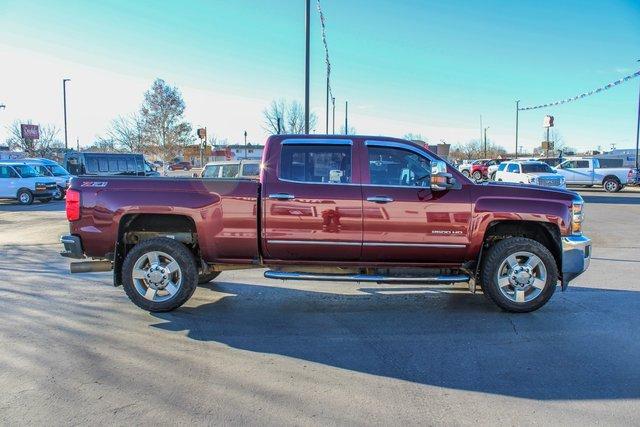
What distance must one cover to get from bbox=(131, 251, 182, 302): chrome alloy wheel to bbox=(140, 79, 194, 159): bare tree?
167 feet

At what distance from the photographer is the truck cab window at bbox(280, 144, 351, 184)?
220 inches

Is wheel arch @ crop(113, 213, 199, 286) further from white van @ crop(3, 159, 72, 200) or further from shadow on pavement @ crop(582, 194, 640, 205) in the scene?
shadow on pavement @ crop(582, 194, 640, 205)

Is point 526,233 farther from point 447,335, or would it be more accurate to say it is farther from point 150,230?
point 150,230

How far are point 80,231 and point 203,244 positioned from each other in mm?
1468

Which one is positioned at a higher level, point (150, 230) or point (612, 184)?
point (612, 184)

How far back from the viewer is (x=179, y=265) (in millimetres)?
5578

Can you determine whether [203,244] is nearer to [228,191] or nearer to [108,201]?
[228,191]

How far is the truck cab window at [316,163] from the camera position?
18.4ft

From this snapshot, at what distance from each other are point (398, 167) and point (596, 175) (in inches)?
1098

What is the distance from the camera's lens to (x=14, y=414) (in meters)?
3.36

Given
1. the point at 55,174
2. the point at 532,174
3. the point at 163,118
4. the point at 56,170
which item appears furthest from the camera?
the point at 163,118

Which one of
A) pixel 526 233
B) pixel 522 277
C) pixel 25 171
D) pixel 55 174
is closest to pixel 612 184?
pixel 526 233

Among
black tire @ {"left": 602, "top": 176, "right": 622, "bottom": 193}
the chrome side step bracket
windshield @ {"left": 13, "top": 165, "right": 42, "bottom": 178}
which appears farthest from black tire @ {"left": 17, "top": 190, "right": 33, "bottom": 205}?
black tire @ {"left": 602, "top": 176, "right": 622, "bottom": 193}

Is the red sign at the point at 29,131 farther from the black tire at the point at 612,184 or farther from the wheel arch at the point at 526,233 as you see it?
the wheel arch at the point at 526,233
